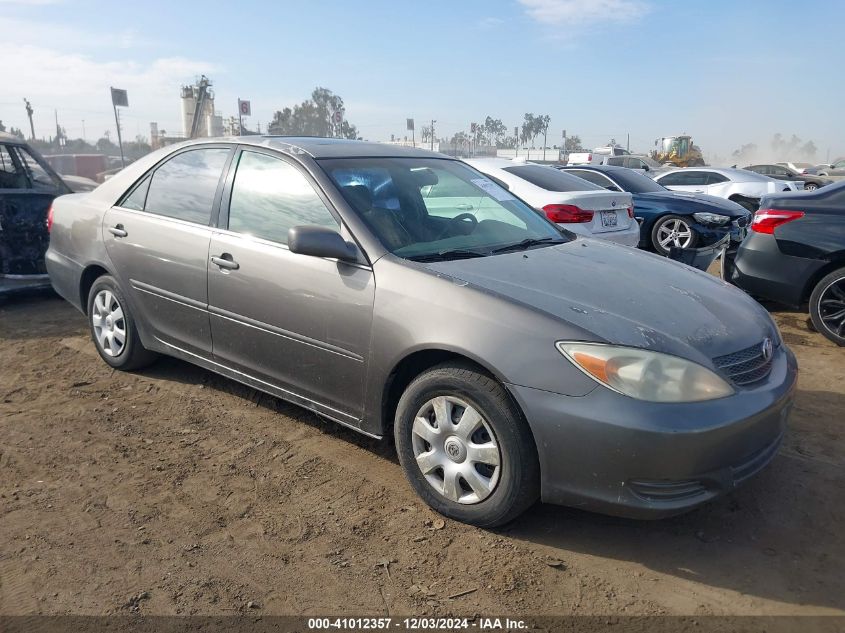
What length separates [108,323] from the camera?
470cm

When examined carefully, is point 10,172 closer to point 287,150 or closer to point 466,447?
point 287,150

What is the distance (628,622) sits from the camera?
7.79ft

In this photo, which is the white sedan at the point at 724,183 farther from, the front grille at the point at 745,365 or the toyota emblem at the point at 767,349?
the front grille at the point at 745,365

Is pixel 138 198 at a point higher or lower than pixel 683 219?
higher

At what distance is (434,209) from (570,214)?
335cm

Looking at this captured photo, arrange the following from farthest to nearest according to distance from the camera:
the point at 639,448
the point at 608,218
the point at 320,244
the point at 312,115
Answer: the point at 312,115 → the point at 608,218 → the point at 320,244 → the point at 639,448

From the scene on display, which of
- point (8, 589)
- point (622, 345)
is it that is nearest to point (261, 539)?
point (8, 589)

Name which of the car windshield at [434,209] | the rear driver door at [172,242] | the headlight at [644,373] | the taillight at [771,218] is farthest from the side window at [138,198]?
the taillight at [771,218]

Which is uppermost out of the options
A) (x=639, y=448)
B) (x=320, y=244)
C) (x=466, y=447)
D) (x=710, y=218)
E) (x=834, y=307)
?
(x=320, y=244)

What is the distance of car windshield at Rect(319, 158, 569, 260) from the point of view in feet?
11.1

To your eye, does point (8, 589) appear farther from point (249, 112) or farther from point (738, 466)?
point (249, 112)

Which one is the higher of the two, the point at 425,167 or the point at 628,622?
the point at 425,167

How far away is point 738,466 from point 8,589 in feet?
9.34

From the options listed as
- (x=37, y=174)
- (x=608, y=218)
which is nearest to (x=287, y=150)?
(x=608, y=218)
